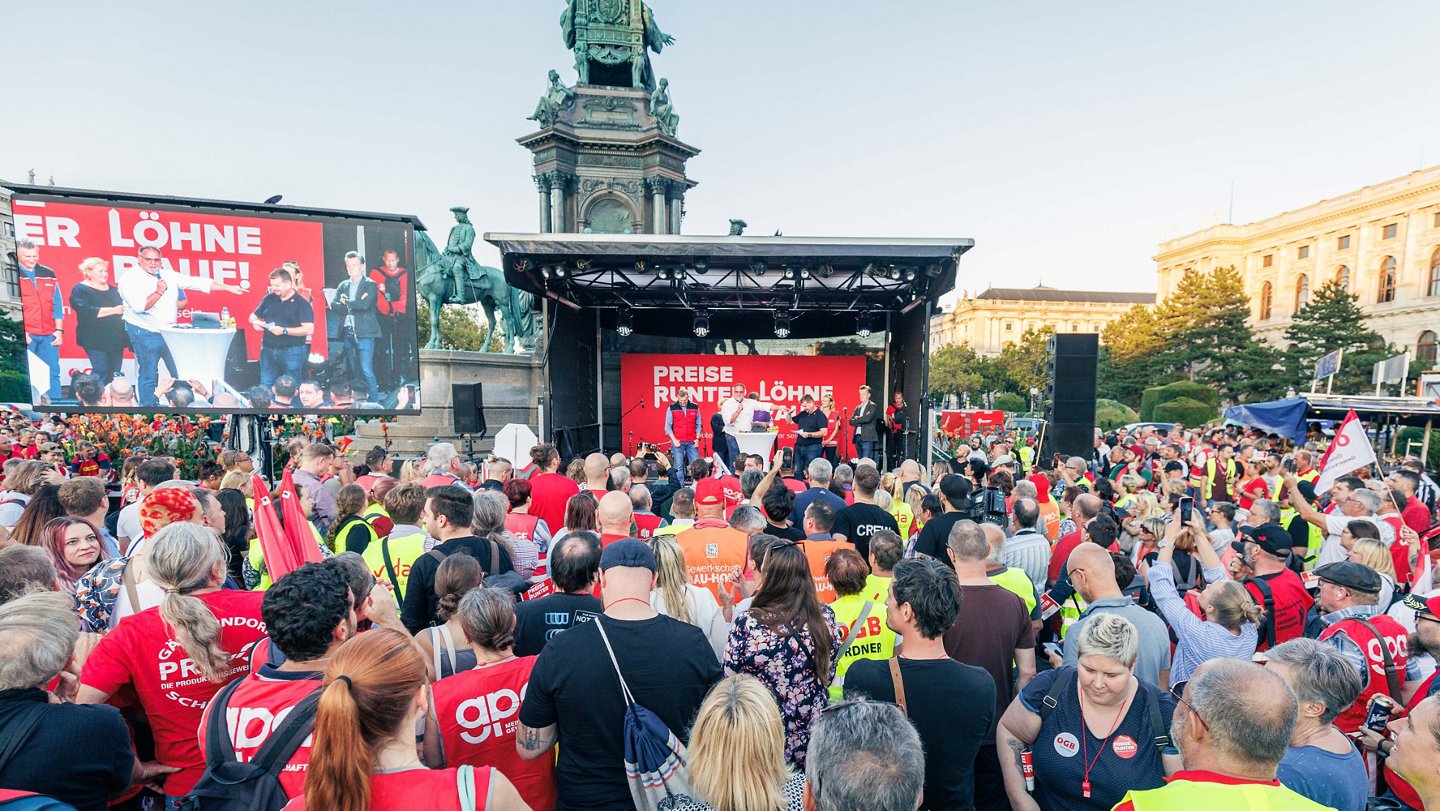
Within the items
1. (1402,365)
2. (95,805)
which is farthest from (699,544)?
(1402,365)

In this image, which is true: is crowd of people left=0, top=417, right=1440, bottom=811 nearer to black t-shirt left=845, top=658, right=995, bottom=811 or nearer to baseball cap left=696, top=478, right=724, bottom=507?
black t-shirt left=845, top=658, right=995, bottom=811

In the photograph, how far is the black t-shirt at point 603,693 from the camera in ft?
6.97

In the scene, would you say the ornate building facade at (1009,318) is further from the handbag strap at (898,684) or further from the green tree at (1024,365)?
the handbag strap at (898,684)

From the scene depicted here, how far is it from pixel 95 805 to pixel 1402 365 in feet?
78.1

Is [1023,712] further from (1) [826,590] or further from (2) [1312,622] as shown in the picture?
(2) [1312,622]

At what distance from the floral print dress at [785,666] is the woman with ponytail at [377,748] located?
3.53ft

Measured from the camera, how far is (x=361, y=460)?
13305mm

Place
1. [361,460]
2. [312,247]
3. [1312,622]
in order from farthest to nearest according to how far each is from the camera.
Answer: [361,460] → [312,247] → [1312,622]

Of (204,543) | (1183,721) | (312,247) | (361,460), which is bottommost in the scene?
(361,460)

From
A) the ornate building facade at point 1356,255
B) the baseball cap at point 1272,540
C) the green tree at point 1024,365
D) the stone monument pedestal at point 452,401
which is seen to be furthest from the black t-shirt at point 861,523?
the ornate building facade at point 1356,255

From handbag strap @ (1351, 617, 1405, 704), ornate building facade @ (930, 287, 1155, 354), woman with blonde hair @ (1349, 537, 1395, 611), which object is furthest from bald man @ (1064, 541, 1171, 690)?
ornate building facade @ (930, 287, 1155, 354)

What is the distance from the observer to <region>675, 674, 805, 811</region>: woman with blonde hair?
1.65 metres

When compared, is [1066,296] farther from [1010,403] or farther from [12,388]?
[12,388]

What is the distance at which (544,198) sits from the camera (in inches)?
771
